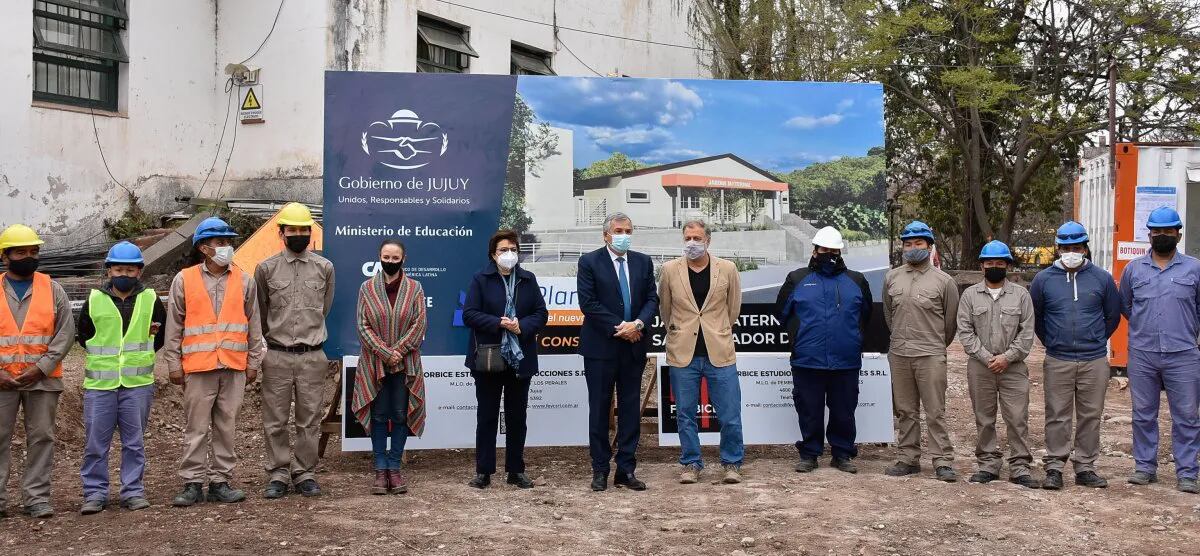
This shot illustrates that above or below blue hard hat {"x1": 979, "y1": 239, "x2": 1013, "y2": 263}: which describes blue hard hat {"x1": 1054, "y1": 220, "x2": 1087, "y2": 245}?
above

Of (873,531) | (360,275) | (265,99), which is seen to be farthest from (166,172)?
(873,531)

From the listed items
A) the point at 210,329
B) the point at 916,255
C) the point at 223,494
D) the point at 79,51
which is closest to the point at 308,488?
the point at 223,494

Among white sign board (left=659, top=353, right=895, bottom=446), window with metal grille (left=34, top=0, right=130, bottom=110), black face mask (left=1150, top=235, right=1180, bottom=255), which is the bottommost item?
white sign board (left=659, top=353, right=895, bottom=446)

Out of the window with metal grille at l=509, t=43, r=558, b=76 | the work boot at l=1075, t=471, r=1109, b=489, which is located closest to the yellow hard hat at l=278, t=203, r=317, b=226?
the work boot at l=1075, t=471, r=1109, b=489

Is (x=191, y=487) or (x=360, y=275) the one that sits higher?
(x=360, y=275)

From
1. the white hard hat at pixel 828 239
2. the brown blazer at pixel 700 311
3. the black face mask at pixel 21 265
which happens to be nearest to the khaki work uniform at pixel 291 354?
the black face mask at pixel 21 265

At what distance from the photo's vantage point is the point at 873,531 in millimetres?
6430

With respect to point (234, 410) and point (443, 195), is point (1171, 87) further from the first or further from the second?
point (234, 410)

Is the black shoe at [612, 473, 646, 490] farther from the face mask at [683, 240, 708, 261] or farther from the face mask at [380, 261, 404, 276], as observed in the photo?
the face mask at [380, 261, 404, 276]

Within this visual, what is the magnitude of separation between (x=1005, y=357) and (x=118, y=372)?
561 centimetres

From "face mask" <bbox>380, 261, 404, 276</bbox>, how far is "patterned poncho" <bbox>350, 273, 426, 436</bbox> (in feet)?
0.15

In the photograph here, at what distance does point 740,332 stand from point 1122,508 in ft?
9.39

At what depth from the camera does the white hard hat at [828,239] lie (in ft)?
27.2

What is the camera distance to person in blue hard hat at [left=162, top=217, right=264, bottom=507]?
705cm
